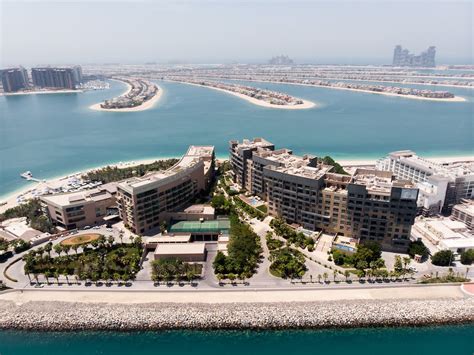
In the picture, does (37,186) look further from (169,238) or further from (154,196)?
(169,238)

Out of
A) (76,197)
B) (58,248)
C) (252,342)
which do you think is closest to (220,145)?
(76,197)

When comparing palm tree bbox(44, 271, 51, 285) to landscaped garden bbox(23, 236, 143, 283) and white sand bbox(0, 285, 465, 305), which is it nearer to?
landscaped garden bbox(23, 236, 143, 283)

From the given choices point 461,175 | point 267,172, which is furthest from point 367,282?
point 461,175

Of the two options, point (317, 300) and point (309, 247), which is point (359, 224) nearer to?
point (309, 247)

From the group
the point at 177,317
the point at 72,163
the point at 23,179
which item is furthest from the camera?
the point at 72,163

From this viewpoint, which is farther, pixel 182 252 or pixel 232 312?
pixel 182 252

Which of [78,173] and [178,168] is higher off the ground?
[178,168]

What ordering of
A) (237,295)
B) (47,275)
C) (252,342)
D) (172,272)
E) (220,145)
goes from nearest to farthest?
1. (252,342)
2. (237,295)
3. (172,272)
4. (47,275)
5. (220,145)
